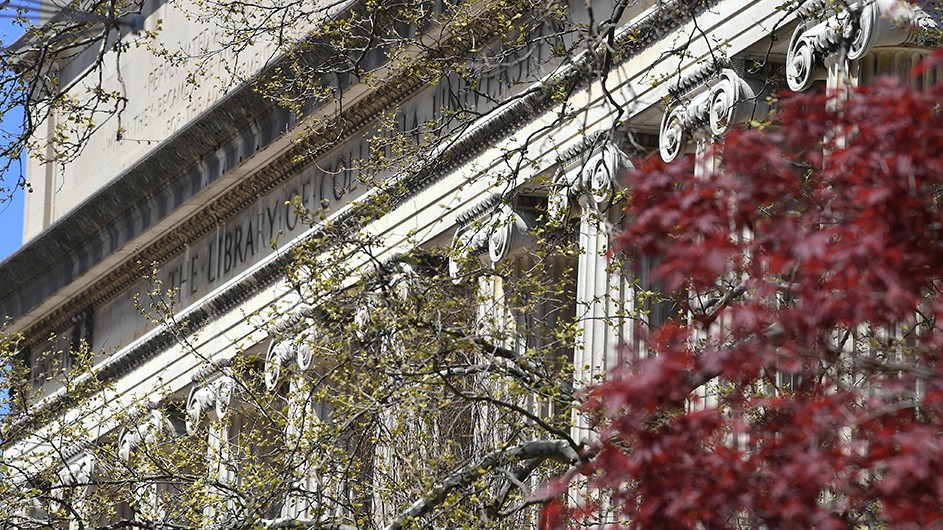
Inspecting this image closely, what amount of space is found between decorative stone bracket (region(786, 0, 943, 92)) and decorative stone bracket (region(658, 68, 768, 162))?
0.69 meters

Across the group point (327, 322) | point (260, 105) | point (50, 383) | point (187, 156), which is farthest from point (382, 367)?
point (50, 383)

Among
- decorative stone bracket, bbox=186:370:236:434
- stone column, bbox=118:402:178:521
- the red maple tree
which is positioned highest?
decorative stone bracket, bbox=186:370:236:434

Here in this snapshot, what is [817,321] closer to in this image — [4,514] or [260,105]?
[4,514]

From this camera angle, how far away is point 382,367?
16.3 meters

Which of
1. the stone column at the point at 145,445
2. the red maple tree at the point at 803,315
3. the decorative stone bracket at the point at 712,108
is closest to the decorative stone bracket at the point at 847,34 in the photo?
the decorative stone bracket at the point at 712,108

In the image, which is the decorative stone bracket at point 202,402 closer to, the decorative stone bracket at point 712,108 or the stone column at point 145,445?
the stone column at point 145,445

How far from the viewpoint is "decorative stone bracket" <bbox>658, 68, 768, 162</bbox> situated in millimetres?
21000

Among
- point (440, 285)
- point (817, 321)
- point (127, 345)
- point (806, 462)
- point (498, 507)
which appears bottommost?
point (806, 462)

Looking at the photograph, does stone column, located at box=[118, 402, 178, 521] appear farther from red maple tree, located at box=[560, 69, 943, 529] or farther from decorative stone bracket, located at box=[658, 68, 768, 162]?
red maple tree, located at box=[560, 69, 943, 529]

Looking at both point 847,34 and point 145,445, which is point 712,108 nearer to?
point 847,34

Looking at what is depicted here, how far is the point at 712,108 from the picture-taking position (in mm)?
21422

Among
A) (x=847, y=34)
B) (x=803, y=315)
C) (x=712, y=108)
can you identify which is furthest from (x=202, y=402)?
(x=803, y=315)

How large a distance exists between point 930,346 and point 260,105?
77.7ft

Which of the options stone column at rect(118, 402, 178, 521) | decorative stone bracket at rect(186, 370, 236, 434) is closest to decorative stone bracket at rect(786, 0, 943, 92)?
stone column at rect(118, 402, 178, 521)
